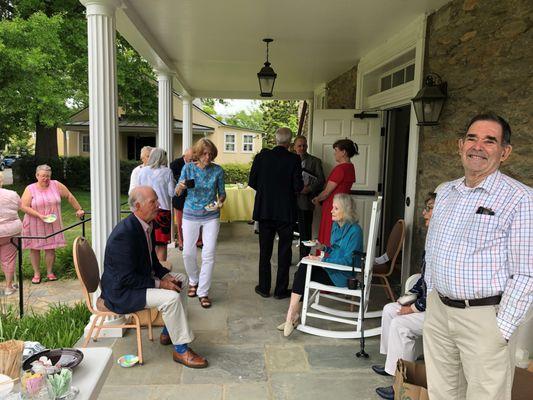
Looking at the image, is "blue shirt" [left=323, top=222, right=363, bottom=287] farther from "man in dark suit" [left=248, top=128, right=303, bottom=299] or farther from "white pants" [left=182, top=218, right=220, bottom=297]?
"white pants" [left=182, top=218, right=220, bottom=297]

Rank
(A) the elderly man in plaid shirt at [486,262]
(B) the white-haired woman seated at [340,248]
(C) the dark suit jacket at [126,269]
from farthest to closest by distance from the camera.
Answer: (B) the white-haired woman seated at [340,248]
(C) the dark suit jacket at [126,269]
(A) the elderly man in plaid shirt at [486,262]

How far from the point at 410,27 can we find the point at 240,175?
672 inches

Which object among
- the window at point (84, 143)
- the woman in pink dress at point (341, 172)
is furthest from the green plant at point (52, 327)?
the window at point (84, 143)

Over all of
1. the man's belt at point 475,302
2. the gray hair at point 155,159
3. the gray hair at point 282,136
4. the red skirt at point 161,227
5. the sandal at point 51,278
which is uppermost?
the gray hair at point 282,136

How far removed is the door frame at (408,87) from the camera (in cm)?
423

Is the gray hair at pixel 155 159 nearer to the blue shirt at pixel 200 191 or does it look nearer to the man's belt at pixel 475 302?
the blue shirt at pixel 200 191

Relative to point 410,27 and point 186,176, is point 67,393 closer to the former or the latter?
point 186,176

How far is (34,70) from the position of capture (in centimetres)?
958

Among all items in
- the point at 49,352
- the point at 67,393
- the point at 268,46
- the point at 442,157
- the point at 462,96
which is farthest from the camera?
the point at 268,46

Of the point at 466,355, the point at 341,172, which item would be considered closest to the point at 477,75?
the point at 341,172

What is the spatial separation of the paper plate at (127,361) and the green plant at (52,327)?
0.53m

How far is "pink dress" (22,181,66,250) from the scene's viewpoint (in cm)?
542

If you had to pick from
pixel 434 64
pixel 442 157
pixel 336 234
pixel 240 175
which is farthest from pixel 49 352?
pixel 240 175

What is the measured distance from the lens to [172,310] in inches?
116
